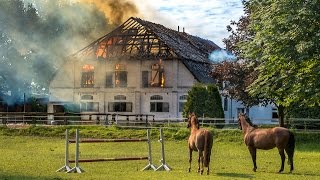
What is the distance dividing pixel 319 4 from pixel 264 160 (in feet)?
26.4

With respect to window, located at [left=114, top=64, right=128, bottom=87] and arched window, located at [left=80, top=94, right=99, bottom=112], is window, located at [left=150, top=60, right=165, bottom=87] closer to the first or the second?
window, located at [left=114, top=64, right=128, bottom=87]

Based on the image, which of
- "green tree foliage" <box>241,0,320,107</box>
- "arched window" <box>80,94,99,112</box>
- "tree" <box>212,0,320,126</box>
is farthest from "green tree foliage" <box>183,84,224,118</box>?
"green tree foliage" <box>241,0,320,107</box>

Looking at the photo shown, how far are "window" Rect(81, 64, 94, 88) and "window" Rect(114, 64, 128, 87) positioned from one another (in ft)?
10.3

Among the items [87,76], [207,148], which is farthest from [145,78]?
[207,148]

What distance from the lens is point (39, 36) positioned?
286ft

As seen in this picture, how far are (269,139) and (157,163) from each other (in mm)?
5972

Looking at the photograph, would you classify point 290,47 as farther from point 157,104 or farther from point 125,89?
point 125,89

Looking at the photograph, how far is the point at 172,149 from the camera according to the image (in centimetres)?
3828

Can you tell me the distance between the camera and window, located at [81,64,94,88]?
70.4 metres

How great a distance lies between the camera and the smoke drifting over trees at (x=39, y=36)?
83.3 meters

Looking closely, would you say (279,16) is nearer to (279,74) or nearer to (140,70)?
(279,74)

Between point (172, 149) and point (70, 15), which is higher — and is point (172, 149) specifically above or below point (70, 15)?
below

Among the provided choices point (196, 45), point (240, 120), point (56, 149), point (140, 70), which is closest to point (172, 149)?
point (56, 149)

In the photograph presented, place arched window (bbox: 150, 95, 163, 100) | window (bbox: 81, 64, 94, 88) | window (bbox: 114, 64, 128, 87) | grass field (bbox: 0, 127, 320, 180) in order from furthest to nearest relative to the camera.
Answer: window (bbox: 81, 64, 94, 88) → window (bbox: 114, 64, 128, 87) → arched window (bbox: 150, 95, 163, 100) → grass field (bbox: 0, 127, 320, 180)
